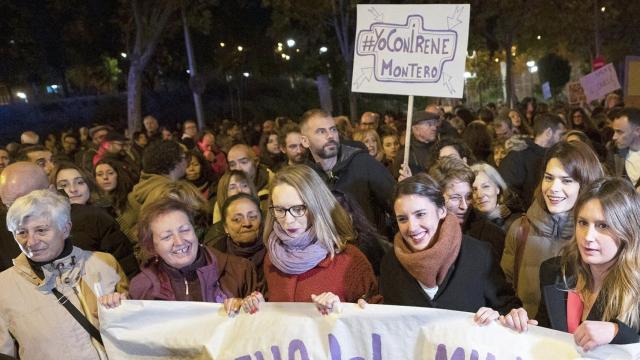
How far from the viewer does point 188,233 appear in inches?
143

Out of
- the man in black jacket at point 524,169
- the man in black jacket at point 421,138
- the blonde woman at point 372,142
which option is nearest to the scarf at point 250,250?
the man in black jacket at point 524,169

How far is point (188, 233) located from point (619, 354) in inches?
84.4

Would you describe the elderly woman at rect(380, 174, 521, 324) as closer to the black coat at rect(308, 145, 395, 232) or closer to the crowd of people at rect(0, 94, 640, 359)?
the crowd of people at rect(0, 94, 640, 359)

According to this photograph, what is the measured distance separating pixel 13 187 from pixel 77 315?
1547mm

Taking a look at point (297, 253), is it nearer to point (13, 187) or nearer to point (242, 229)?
point (242, 229)

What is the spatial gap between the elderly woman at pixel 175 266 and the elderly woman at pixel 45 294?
0.22 m

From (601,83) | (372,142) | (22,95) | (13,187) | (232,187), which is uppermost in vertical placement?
(22,95)

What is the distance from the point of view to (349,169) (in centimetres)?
511

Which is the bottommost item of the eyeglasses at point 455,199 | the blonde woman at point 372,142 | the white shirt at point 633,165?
the eyeglasses at point 455,199

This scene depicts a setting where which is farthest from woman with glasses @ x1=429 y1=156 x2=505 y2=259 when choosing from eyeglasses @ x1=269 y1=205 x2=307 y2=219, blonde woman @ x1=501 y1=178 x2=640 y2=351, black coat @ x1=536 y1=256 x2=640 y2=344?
blonde woman @ x1=501 y1=178 x2=640 y2=351

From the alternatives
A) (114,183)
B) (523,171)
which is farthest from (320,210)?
(114,183)

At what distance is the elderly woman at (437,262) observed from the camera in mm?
3250

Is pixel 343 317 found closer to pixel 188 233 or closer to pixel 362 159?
pixel 188 233

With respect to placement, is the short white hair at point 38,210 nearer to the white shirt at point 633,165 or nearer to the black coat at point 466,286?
the black coat at point 466,286
